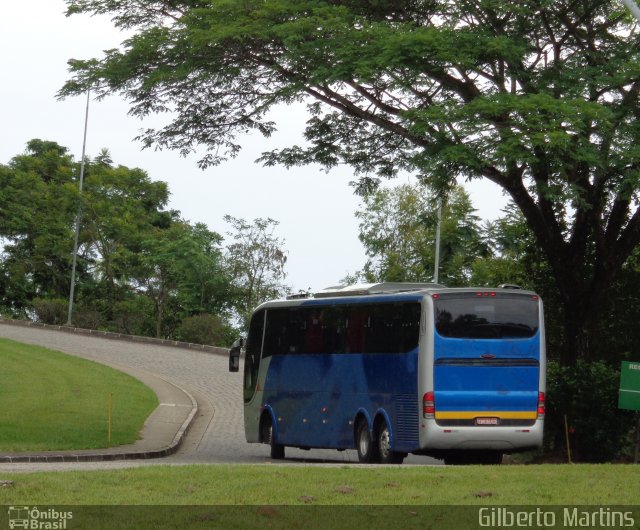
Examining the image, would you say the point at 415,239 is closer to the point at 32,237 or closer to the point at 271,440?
the point at 32,237

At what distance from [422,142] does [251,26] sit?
11.8ft

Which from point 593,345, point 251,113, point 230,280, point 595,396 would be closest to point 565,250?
point 595,396

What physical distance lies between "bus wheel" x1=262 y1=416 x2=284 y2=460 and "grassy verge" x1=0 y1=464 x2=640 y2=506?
11.8 metres

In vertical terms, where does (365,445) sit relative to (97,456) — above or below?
above

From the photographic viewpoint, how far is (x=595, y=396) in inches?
918

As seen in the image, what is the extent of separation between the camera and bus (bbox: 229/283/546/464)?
67.6 ft

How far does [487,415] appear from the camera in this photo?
20.9 metres

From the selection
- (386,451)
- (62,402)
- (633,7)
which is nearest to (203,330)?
(62,402)

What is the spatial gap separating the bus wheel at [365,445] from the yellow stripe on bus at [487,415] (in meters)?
1.82

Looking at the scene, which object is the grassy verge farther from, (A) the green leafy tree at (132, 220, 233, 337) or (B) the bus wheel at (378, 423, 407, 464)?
(A) the green leafy tree at (132, 220, 233, 337)

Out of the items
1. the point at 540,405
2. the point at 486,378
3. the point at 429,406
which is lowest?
the point at 429,406

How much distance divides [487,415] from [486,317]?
159cm
